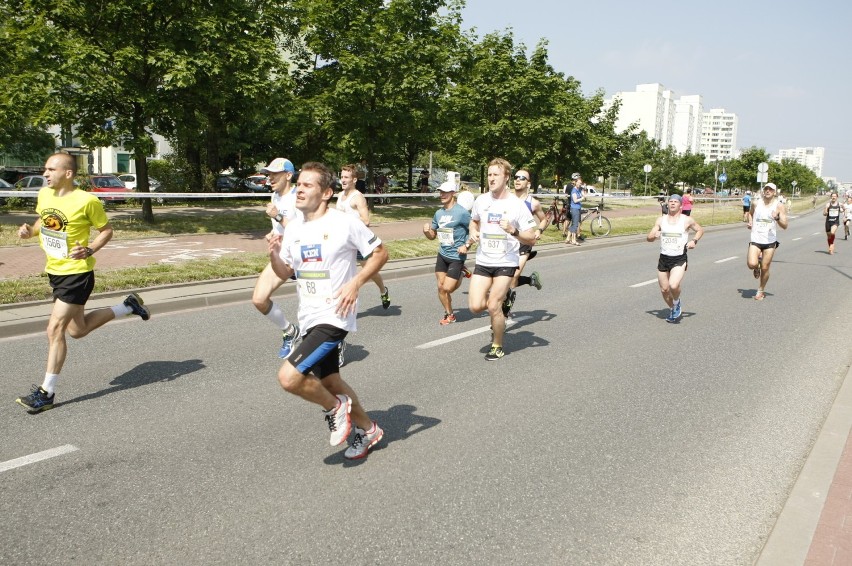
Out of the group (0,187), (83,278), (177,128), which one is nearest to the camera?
(83,278)

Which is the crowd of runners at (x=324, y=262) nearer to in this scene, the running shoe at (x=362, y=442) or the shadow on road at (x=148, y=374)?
the running shoe at (x=362, y=442)

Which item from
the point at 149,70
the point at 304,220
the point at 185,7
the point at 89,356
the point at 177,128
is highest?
the point at 185,7

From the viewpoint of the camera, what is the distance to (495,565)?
3330 millimetres

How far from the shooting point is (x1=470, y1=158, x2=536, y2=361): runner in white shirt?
7.01m

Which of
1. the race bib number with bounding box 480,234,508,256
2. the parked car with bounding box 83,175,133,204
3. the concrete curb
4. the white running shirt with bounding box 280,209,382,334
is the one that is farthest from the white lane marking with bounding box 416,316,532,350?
the parked car with bounding box 83,175,133,204

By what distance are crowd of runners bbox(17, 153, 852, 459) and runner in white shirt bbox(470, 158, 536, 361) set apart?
11 mm

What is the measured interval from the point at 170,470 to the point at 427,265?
10.9m

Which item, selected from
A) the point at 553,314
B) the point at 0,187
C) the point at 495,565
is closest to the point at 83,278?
the point at 495,565

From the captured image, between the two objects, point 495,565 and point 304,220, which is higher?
point 304,220

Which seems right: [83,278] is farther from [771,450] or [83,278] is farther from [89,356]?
[771,450]

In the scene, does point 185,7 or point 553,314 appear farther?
point 185,7

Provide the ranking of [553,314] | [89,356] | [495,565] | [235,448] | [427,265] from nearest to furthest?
[495,565]
[235,448]
[89,356]
[553,314]
[427,265]

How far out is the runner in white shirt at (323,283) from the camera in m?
4.10

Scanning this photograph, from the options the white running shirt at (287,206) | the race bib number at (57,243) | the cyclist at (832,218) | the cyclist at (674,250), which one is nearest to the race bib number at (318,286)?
the race bib number at (57,243)
